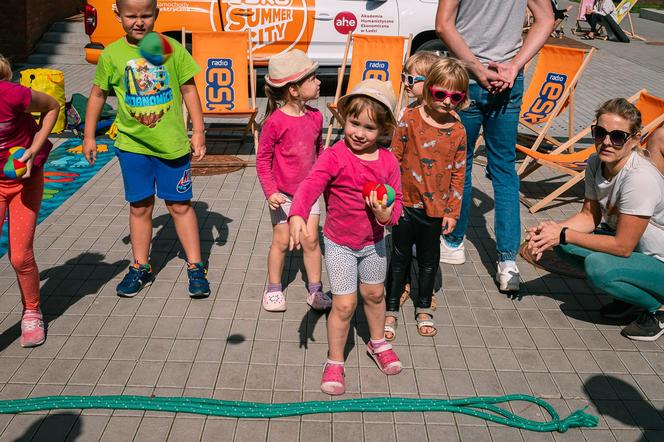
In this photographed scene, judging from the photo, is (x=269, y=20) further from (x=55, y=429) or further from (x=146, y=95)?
(x=55, y=429)

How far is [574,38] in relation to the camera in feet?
61.1

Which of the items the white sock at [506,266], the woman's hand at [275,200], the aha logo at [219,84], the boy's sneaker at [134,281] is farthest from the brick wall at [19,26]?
the white sock at [506,266]

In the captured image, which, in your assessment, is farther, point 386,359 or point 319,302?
point 319,302

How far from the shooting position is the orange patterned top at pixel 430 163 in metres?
3.82

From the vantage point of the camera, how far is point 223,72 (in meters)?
7.94

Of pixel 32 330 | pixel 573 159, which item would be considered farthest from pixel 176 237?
pixel 573 159

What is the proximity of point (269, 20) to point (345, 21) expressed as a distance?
1181mm

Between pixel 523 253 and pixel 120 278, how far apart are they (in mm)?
3318

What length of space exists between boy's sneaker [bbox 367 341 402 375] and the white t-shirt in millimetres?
1693

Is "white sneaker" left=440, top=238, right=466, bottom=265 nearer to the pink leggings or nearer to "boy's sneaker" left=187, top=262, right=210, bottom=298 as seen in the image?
"boy's sneaker" left=187, top=262, right=210, bottom=298

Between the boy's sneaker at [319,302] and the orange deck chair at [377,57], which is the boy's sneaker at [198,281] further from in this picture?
the orange deck chair at [377,57]

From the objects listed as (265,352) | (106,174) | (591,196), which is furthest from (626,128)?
(106,174)

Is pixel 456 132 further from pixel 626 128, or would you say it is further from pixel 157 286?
pixel 157 286

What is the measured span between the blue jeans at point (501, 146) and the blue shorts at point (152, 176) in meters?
2.08
